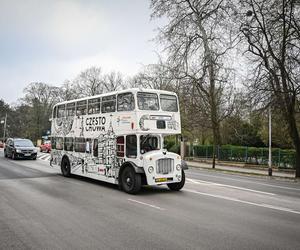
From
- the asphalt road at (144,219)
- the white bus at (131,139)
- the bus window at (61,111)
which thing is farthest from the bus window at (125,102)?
the bus window at (61,111)

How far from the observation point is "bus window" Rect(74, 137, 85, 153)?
17.0 meters

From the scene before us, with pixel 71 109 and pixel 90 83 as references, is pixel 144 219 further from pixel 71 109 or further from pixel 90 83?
pixel 90 83

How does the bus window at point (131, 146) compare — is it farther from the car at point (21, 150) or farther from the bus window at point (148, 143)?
the car at point (21, 150)

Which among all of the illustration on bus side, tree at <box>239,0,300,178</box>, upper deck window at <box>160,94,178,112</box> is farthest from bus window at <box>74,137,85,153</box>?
tree at <box>239,0,300,178</box>

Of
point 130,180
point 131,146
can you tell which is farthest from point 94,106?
point 130,180

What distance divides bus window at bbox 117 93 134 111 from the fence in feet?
60.0

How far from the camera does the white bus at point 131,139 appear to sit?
530 inches

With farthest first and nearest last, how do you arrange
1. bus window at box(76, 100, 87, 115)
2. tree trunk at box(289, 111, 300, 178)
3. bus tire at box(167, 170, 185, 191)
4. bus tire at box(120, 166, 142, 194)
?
tree trunk at box(289, 111, 300, 178) → bus window at box(76, 100, 87, 115) → bus tire at box(167, 170, 185, 191) → bus tire at box(120, 166, 142, 194)

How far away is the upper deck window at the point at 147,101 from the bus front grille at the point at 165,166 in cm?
214

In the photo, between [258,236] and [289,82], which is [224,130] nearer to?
[289,82]

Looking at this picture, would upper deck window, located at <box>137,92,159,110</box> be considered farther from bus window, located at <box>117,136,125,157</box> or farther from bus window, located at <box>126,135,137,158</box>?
bus window, located at <box>117,136,125,157</box>

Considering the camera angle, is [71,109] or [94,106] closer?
[94,106]

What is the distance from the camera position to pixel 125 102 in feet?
46.9

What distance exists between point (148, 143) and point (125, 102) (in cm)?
188
